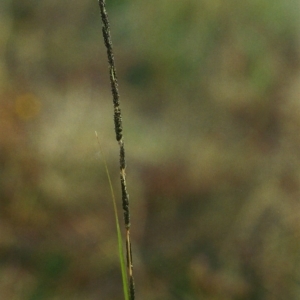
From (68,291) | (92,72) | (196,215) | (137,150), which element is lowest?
(68,291)

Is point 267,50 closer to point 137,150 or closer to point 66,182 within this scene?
point 137,150

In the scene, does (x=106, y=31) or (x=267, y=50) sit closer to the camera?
(x=106, y=31)

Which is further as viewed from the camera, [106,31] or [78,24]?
[78,24]

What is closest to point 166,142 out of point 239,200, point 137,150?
point 137,150

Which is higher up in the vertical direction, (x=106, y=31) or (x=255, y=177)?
(x=106, y=31)

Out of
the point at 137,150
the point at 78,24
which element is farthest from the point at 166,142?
the point at 78,24

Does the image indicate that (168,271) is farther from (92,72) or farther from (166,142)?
(92,72)
